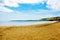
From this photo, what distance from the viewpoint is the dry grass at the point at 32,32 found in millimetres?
1390

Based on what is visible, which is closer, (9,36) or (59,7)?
(9,36)

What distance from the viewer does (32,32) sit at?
143 cm

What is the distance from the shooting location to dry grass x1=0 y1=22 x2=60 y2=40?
4.56 feet

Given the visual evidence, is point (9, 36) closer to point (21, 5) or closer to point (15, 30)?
point (15, 30)

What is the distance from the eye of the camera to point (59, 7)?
4.92ft

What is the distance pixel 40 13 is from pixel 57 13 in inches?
8.2

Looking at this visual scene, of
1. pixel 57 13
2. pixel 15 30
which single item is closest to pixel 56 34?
pixel 57 13

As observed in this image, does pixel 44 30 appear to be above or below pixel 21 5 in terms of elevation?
below

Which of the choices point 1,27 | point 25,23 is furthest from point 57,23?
point 1,27

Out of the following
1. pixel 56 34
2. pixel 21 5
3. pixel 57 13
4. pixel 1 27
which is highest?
pixel 21 5

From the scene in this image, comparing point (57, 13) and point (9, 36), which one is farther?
point (57, 13)

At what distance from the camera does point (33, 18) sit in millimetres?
1466

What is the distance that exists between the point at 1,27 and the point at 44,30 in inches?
19.6

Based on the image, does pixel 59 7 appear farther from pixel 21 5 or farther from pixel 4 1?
pixel 4 1
